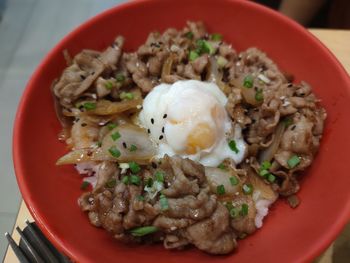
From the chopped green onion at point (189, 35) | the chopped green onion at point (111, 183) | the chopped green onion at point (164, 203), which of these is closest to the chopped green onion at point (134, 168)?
the chopped green onion at point (111, 183)

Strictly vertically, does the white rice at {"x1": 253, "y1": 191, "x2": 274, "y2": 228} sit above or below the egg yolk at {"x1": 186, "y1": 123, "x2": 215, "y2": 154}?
below

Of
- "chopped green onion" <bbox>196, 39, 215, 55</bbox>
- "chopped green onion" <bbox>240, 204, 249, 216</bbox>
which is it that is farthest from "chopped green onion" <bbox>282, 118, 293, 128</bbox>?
"chopped green onion" <bbox>196, 39, 215, 55</bbox>

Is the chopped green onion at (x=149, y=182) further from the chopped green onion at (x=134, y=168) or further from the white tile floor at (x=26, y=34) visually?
the white tile floor at (x=26, y=34)

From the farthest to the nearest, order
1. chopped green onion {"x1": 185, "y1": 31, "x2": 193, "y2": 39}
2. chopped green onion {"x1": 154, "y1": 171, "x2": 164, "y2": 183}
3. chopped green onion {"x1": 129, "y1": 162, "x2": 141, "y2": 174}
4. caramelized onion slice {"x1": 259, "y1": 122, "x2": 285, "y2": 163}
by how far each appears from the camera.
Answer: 1. chopped green onion {"x1": 185, "y1": 31, "x2": 193, "y2": 39}
2. caramelized onion slice {"x1": 259, "y1": 122, "x2": 285, "y2": 163}
3. chopped green onion {"x1": 129, "y1": 162, "x2": 141, "y2": 174}
4. chopped green onion {"x1": 154, "y1": 171, "x2": 164, "y2": 183}

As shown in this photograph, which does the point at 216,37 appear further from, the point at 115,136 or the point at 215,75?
the point at 115,136

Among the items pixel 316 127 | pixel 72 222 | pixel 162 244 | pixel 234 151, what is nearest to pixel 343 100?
pixel 316 127

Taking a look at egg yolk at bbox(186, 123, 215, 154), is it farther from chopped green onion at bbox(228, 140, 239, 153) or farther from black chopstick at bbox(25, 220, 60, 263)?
black chopstick at bbox(25, 220, 60, 263)

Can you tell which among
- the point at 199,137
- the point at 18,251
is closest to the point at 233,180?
the point at 199,137
